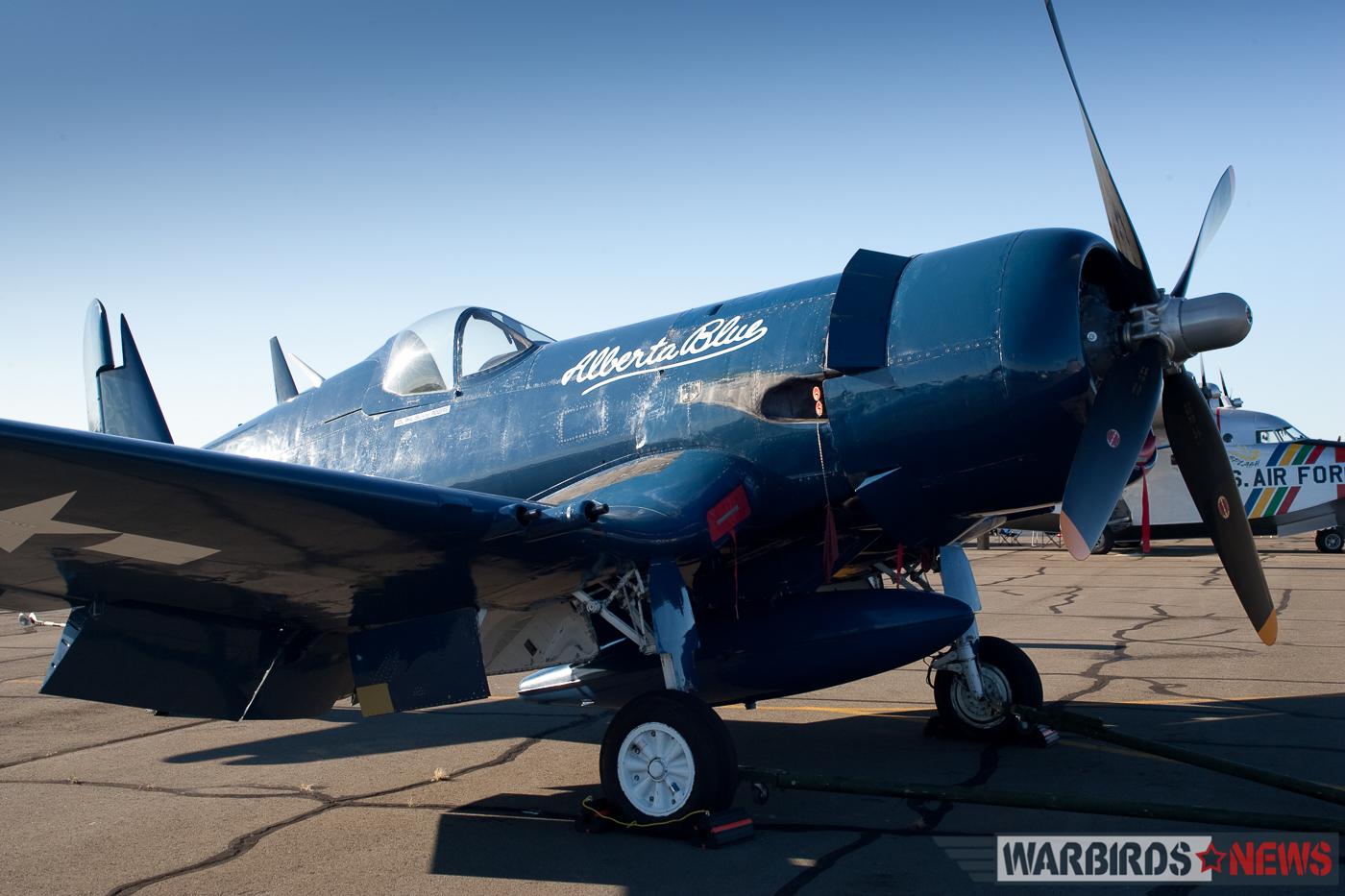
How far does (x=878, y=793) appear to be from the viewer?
5.14 m

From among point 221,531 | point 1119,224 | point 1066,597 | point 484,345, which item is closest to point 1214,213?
point 1119,224

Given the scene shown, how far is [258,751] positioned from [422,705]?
2.70 m

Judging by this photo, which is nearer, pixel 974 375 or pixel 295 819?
pixel 974 375

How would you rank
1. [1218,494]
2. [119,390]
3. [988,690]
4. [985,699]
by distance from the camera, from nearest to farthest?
[1218,494] → [985,699] → [988,690] → [119,390]

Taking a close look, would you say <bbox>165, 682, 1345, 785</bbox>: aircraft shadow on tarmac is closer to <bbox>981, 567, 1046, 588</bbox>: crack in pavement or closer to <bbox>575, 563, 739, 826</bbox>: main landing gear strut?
<bbox>575, 563, 739, 826</bbox>: main landing gear strut

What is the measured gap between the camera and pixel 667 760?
5227mm

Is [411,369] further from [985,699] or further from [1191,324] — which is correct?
[1191,324]

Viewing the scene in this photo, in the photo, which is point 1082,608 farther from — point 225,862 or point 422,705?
point 225,862

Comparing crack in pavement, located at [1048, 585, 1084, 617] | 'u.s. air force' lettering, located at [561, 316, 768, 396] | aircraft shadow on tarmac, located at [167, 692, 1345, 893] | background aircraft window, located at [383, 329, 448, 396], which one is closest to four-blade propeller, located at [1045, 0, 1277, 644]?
aircraft shadow on tarmac, located at [167, 692, 1345, 893]

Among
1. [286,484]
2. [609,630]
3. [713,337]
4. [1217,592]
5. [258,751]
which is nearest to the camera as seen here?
[286,484]

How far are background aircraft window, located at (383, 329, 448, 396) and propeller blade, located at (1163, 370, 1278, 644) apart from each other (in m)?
4.62

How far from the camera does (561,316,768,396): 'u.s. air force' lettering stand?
20.6 ft

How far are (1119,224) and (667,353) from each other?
270 centimetres

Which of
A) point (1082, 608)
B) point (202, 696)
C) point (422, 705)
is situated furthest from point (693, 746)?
point (1082, 608)
